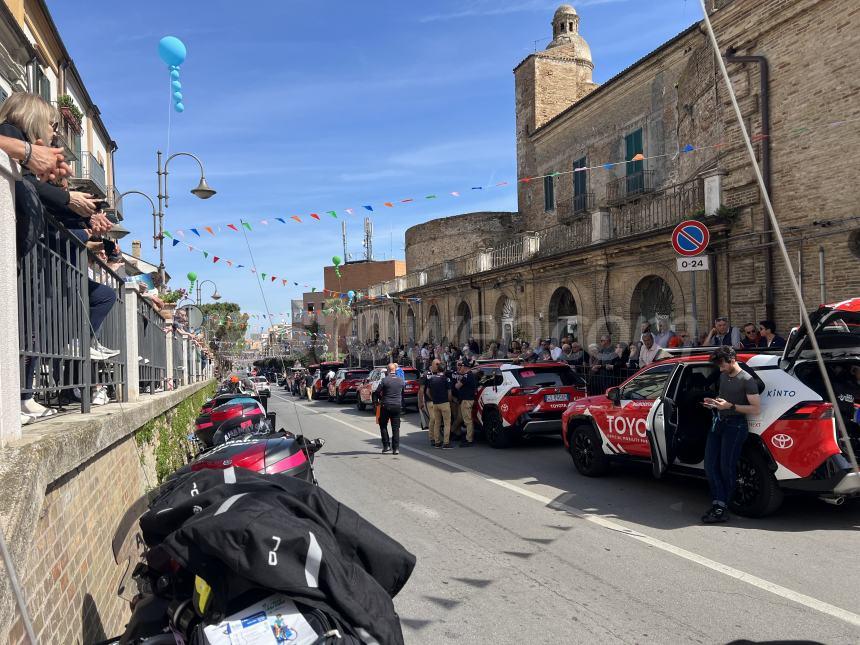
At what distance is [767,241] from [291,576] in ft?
50.5

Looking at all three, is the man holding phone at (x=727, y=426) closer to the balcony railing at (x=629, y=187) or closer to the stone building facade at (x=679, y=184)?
the stone building facade at (x=679, y=184)

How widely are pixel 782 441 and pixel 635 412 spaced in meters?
2.27

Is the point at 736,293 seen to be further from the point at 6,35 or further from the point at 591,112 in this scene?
the point at 6,35

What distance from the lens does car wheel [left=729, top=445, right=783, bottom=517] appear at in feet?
22.9

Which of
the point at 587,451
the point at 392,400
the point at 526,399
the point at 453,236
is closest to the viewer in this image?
the point at 587,451

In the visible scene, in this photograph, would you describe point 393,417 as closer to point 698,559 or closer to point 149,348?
point 149,348

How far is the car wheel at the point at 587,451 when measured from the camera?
955 centimetres

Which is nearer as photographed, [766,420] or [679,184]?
[766,420]

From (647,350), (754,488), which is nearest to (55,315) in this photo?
(754,488)

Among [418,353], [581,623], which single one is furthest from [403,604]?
[418,353]

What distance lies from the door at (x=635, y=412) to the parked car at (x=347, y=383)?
66.4 feet

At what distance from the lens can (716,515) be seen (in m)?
7.09

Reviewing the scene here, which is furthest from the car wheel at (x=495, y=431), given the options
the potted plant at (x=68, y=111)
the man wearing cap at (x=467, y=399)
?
the potted plant at (x=68, y=111)

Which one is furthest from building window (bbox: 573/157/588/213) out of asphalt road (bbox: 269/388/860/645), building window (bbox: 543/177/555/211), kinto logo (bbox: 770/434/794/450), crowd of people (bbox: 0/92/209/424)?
crowd of people (bbox: 0/92/209/424)
